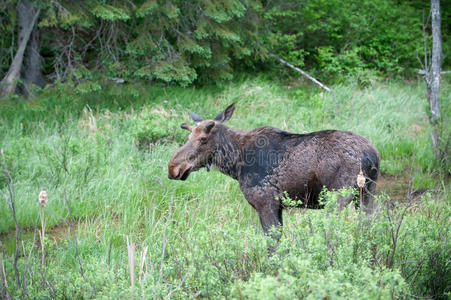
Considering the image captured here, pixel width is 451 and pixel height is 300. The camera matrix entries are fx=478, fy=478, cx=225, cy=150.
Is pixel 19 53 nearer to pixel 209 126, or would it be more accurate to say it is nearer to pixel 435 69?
pixel 209 126

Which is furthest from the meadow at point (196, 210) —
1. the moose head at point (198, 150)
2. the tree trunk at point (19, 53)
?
the moose head at point (198, 150)

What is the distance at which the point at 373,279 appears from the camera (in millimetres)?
2975

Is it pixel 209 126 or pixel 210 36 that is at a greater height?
pixel 210 36

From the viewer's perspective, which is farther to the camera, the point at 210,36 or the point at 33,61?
the point at 33,61

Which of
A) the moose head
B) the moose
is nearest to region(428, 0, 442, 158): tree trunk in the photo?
the moose

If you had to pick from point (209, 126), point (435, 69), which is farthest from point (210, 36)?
point (209, 126)

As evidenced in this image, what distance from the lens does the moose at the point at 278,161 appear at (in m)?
4.94

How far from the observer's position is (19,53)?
10641 millimetres

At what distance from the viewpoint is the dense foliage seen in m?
10.5

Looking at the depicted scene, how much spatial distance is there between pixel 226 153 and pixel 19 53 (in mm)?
7120

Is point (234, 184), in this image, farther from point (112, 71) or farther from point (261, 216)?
point (112, 71)

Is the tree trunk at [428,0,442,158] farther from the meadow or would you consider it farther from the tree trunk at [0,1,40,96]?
the tree trunk at [0,1,40,96]

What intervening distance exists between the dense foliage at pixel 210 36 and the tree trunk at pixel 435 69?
42 centimetres

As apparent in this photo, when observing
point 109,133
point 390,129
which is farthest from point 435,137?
point 109,133
